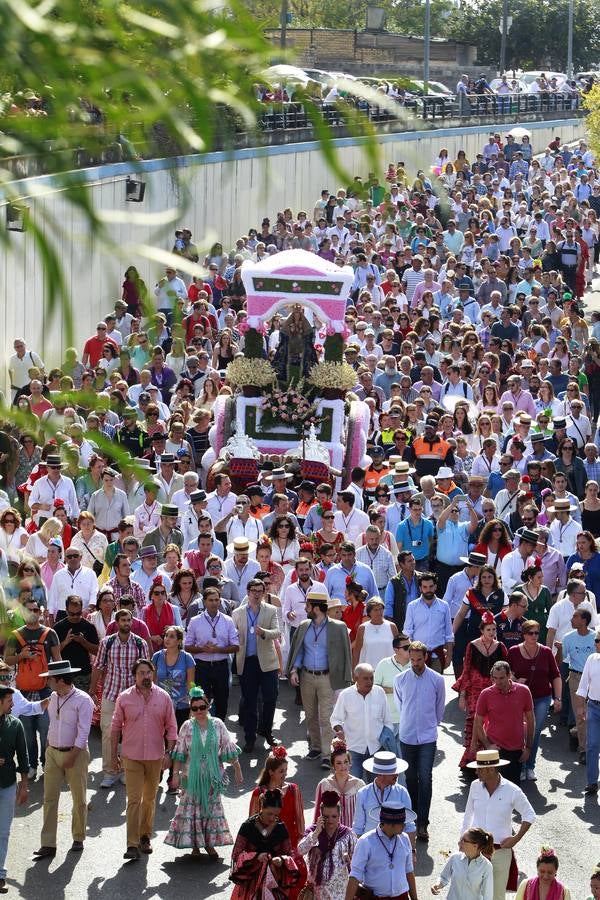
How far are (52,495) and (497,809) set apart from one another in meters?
7.23

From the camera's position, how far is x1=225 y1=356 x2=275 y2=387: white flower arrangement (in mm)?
20328

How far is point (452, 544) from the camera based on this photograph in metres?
16.6

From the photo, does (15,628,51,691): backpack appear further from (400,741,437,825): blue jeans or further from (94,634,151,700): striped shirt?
(400,741,437,825): blue jeans

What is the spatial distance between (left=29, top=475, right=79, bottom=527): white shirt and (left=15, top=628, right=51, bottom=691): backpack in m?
3.11

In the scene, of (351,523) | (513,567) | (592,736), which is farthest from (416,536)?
(592,736)

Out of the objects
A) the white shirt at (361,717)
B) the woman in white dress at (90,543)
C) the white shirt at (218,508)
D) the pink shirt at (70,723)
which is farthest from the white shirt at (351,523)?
the pink shirt at (70,723)

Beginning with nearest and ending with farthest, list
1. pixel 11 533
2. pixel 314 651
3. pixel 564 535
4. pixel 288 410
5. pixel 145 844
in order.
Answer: pixel 145 844, pixel 314 651, pixel 11 533, pixel 564 535, pixel 288 410

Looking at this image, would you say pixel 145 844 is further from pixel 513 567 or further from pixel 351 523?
pixel 351 523

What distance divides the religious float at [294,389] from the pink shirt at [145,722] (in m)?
7.30

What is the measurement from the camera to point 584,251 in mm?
33406

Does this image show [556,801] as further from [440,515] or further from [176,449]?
[176,449]

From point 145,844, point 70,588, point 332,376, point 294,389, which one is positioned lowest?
point 145,844

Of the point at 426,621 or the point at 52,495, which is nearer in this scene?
the point at 426,621

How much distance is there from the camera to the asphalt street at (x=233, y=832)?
11430 millimetres
